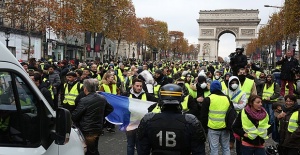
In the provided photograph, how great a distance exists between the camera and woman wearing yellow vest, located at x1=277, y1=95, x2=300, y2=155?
670 cm

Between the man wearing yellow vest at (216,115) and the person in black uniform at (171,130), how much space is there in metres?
3.17

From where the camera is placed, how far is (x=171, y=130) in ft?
12.1

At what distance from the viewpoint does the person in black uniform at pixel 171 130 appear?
3713 mm

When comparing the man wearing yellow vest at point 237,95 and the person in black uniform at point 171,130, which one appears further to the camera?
Result: the man wearing yellow vest at point 237,95

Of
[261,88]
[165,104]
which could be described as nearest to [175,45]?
[261,88]

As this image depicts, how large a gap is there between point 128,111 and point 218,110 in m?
2.08

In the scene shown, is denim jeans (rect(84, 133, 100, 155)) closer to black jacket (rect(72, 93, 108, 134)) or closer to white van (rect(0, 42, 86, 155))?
black jacket (rect(72, 93, 108, 134))

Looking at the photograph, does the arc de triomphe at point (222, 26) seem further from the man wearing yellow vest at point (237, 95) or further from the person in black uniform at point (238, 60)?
the man wearing yellow vest at point (237, 95)

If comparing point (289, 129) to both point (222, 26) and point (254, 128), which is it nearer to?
point (254, 128)

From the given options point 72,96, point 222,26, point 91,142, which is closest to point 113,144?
point 72,96

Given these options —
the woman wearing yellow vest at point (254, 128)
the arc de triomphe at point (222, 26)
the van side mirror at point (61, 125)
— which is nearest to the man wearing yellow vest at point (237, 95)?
the woman wearing yellow vest at point (254, 128)

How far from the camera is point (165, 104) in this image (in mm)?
3809

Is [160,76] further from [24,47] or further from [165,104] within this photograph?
[24,47]

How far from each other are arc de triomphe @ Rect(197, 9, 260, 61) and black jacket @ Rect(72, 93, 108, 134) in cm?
10307
